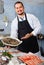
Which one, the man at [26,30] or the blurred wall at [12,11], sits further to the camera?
the blurred wall at [12,11]

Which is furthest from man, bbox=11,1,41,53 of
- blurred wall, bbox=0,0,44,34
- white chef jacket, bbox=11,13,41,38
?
blurred wall, bbox=0,0,44,34

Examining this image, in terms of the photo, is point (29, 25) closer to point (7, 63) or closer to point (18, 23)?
point (18, 23)

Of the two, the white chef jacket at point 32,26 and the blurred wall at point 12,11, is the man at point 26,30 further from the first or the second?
the blurred wall at point 12,11

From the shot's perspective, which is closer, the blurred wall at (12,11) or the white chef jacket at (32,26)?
the white chef jacket at (32,26)

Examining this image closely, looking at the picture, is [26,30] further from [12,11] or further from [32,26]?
[12,11]

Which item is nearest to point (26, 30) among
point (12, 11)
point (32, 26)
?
point (32, 26)

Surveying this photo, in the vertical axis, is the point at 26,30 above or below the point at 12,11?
below

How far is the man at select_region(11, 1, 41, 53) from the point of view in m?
2.17

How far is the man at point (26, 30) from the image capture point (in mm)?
2174

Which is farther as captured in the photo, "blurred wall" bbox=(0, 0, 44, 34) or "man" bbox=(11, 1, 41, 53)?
"blurred wall" bbox=(0, 0, 44, 34)

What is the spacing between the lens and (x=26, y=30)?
2.23m

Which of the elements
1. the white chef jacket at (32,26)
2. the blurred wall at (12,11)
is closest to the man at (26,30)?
the white chef jacket at (32,26)

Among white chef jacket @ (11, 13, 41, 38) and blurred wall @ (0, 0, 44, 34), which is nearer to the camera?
white chef jacket @ (11, 13, 41, 38)

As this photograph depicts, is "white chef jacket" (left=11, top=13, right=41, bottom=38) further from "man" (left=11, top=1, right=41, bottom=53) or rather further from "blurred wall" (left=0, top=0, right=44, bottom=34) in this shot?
"blurred wall" (left=0, top=0, right=44, bottom=34)
